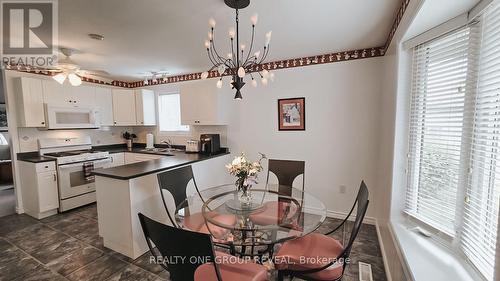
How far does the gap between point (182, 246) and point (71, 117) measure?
406 cm

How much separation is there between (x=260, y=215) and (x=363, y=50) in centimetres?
250

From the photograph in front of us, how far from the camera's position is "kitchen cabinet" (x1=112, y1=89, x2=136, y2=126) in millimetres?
4531

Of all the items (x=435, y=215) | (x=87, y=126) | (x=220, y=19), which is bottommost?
(x=435, y=215)

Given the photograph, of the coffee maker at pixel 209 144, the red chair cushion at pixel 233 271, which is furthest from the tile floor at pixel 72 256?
the coffee maker at pixel 209 144

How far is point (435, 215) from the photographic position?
162cm

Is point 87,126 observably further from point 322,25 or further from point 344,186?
point 344,186

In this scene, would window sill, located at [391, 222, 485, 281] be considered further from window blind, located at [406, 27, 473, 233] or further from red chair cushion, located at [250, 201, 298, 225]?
red chair cushion, located at [250, 201, 298, 225]

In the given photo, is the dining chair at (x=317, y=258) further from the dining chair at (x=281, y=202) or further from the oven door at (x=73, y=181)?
the oven door at (x=73, y=181)

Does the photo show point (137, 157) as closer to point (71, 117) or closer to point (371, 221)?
point (71, 117)

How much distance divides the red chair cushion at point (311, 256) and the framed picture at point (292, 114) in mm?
1898

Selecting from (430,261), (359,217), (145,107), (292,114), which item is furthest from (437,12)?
(145,107)

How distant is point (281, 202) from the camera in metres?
2.21

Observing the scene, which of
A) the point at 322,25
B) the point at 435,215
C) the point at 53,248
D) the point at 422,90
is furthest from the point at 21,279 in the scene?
the point at 422,90

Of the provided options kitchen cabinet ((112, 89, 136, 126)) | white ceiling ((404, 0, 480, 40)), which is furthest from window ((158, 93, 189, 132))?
white ceiling ((404, 0, 480, 40))
